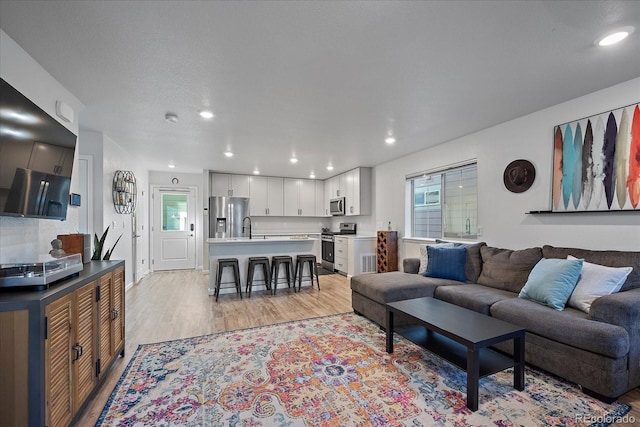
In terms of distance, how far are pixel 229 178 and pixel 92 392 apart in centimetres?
539

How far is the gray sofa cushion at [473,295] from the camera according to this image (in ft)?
8.65

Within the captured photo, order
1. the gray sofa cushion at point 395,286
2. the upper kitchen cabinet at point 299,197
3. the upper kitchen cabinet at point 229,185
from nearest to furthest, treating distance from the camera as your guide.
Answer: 1. the gray sofa cushion at point 395,286
2. the upper kitchen cabinet at point 229,185
3. the upper kitchen cabinet at point 299,197

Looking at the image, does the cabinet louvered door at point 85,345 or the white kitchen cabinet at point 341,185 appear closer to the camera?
the cabinet louvered door at point 85,345

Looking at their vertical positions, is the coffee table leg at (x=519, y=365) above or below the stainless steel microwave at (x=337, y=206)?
below

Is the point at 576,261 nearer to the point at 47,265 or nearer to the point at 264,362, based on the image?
the point at 264,362

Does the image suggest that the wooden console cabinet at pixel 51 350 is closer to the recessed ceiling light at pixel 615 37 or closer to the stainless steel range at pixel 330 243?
the recessed ceiling light at pixel 615 37

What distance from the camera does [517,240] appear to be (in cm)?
334

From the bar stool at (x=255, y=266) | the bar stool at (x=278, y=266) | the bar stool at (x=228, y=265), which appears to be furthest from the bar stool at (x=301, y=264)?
the bar stool at (x=228, y=265)

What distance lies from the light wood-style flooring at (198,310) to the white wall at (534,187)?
1340mm

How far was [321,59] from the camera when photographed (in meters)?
2.06

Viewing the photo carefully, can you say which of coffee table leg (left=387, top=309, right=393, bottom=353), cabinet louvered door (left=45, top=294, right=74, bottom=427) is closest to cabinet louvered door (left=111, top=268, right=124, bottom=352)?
cabinet louvered door (left=45, top=294, right=74, bottom=427)

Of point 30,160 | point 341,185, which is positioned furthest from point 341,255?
point 30,160

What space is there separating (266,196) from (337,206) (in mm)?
1829

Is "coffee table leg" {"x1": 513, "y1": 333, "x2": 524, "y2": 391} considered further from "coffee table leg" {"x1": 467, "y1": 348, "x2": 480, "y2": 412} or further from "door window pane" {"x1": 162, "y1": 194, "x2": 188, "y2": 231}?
"door window pane" {"x1": 162, "y1": 194, "x2": 188, "y2": 231}
